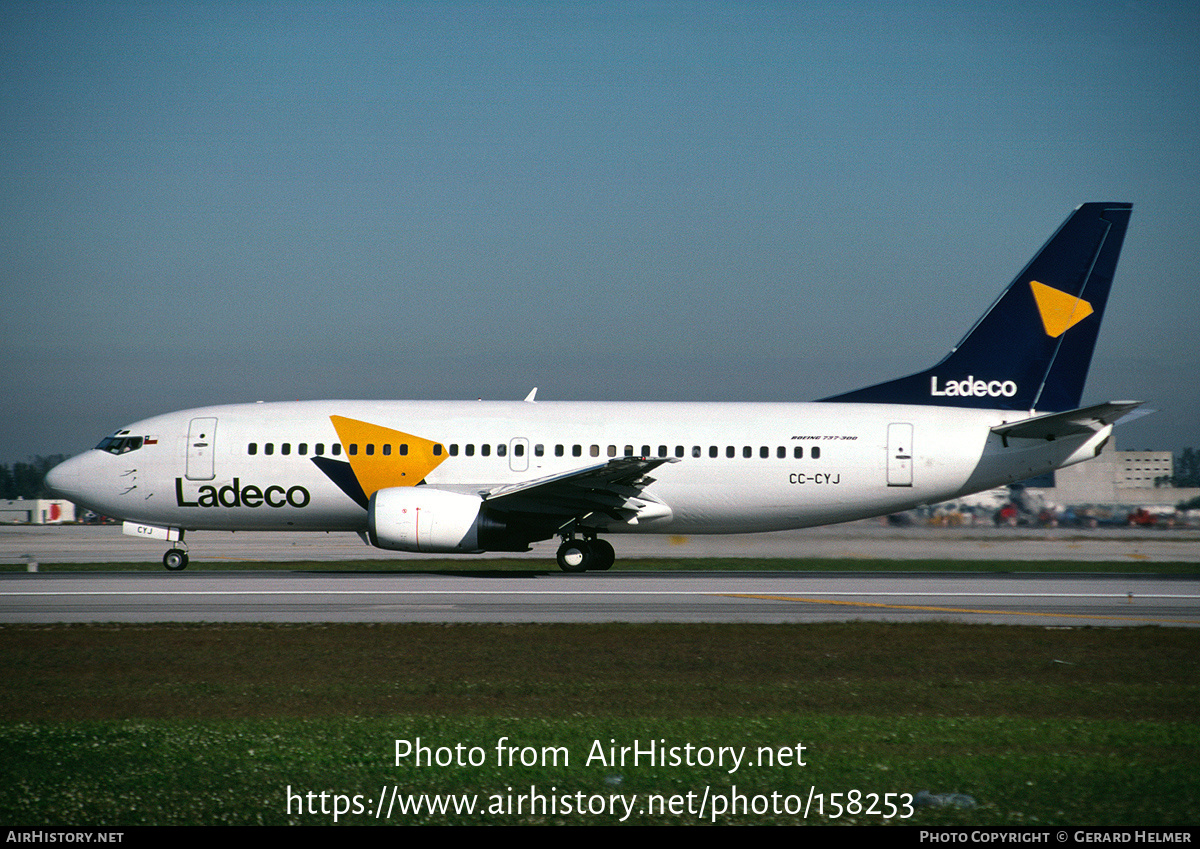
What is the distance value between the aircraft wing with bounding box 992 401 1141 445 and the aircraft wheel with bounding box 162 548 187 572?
18.9 metres

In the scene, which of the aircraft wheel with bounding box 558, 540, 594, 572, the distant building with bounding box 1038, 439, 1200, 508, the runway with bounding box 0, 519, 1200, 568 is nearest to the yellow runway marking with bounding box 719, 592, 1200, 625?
the aircraft wheel with bounding box 558, 540, 594, 572

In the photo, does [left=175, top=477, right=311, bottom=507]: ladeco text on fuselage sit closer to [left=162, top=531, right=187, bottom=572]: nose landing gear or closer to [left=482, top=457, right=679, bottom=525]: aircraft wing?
[left=162, top=531, right=187, bottom=572]: nose landing gear

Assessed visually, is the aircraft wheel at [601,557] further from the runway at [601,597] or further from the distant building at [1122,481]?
the distant building at [1122,481]

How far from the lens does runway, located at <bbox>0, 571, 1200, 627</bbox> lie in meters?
16.5

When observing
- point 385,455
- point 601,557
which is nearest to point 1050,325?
point 601,557

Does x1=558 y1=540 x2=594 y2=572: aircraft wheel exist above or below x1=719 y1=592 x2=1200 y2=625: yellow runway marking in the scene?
above

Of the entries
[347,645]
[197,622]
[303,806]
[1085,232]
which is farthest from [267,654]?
[1085,232]

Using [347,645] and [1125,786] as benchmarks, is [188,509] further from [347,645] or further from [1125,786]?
[1125,786]

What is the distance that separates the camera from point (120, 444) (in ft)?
85.0

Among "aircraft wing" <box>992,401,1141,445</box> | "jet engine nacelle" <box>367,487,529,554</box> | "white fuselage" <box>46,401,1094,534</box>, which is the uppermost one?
"aircraft wing" <box>992,401,1141,445</box>

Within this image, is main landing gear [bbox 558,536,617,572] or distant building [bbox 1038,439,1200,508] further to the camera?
distant building [bbox 1038,439,1200,508]

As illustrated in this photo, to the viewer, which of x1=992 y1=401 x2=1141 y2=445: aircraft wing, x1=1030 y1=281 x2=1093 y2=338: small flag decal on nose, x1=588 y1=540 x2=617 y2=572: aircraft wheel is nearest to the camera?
x1=992 y1=401 x2=1141 y2=445: aircraft wing

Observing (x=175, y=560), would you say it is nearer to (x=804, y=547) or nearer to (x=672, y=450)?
(x=672, y=450)

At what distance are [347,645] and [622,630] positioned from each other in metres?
3.75
